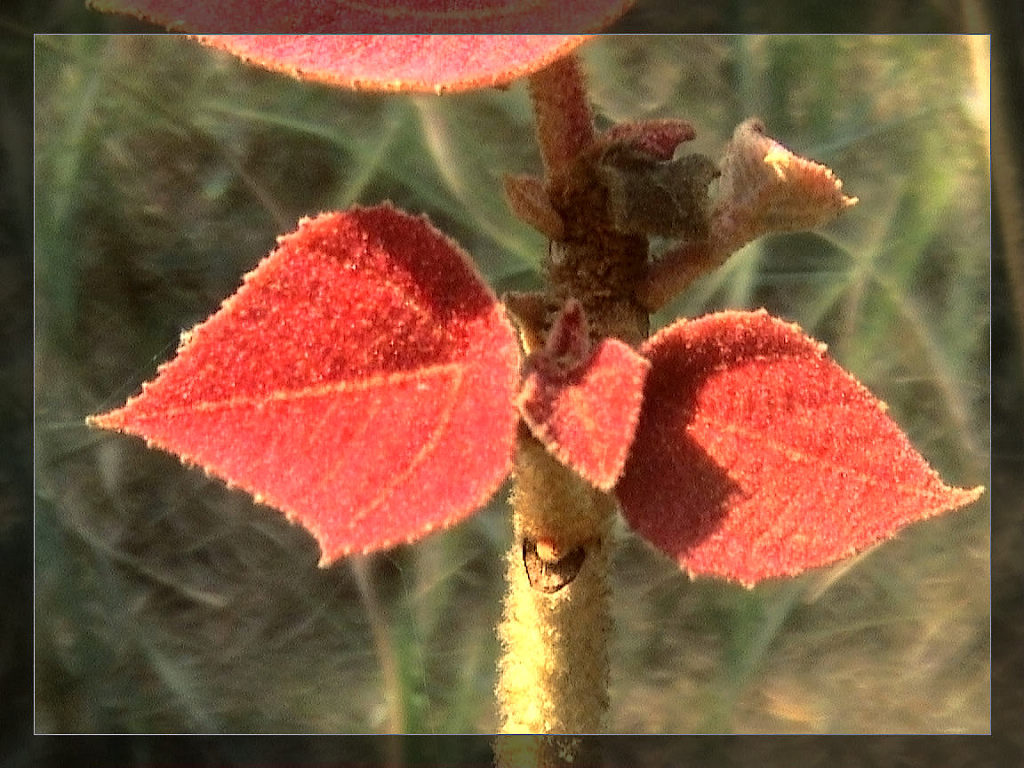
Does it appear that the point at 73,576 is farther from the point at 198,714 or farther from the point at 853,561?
the point at 853,561

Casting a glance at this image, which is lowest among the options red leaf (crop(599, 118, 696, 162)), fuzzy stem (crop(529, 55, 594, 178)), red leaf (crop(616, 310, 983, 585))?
red leaf (crop(616, 310, 983, 585))

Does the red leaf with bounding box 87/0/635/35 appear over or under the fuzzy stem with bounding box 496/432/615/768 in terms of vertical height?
over

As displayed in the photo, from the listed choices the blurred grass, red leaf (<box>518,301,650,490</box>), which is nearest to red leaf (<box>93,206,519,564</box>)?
red leaf (<box>518,301,650,490</box>)

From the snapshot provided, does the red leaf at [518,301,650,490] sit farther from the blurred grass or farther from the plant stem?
the blurred grass

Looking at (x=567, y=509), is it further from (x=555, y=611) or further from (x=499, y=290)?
(x=499, y=290)

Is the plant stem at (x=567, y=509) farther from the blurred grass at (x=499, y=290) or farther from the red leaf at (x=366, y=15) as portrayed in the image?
the blurred grass at (x=499, y=290)

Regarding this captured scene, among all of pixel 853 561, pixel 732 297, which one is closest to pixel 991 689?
pixel 853 561
